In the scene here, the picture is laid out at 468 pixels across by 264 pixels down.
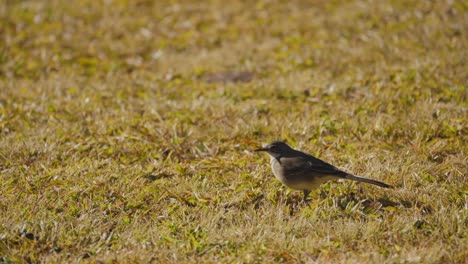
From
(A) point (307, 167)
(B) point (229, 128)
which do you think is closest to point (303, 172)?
(A) point (307, 167)

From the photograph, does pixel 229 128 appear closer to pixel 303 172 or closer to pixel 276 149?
pixel 276 149

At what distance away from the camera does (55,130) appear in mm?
6688

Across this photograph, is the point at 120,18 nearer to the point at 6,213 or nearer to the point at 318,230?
the point at 6,213

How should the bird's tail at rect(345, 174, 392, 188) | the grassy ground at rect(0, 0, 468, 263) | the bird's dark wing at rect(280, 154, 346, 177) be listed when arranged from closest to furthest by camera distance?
1. the grassy ground at rect(0, 0, 468, 263)
2. the bird's tail at rect(345, 174, 392, 188)
3. the bird's dark wing at rect(280, 154, 346, 177)

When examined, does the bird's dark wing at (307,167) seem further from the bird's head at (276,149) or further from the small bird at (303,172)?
the bird's head at (276,149)

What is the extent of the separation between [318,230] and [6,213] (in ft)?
8.35

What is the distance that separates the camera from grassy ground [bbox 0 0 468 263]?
438cm

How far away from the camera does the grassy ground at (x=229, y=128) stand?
4.38 meters

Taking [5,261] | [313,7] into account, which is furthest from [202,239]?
[313,7]

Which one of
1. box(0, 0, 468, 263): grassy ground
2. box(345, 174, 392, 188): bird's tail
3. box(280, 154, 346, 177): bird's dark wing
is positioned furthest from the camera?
box(280, 154, 346, 177): bird's dark wing

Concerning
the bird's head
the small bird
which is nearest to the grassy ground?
the small bird

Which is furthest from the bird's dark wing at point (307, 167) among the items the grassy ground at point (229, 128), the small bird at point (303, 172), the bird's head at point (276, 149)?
the grassy ground at point (229, 128)

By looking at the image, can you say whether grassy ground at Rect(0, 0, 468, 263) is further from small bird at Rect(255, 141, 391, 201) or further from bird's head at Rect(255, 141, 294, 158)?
bird's head at Rect(255, 141, 294, 158)

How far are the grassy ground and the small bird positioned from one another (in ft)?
0.63
